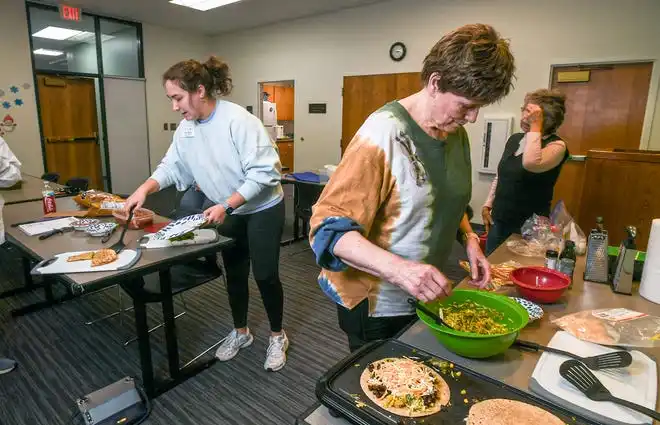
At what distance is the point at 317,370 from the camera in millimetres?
2199

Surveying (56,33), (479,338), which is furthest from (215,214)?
(56,33)

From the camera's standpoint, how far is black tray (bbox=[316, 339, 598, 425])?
2.35 feet

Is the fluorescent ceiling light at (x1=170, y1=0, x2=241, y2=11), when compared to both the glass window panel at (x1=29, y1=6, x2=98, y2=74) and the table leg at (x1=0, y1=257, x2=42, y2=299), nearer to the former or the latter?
the glass window panel at (x1=29, y1=6, x2=98, y2=74)

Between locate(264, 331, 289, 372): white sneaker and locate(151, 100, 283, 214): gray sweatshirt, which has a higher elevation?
locate(151, 100, 283, 214): gray sweatshirt

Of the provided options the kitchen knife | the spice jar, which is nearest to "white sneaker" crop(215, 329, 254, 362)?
the kitchen knife

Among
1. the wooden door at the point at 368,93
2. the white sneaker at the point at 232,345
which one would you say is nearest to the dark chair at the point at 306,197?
the wooden door at the point at 368,93

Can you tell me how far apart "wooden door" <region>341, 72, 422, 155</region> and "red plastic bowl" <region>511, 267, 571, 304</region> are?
13.5ft

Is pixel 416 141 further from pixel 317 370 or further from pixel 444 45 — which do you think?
pixel 317 370

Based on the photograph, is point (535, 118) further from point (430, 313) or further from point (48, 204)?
point (48, 204)

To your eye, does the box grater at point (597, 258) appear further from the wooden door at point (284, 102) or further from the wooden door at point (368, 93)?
the wooden door at point (284, 102)

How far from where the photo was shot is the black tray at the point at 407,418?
72cm

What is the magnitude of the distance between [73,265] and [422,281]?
1.43m

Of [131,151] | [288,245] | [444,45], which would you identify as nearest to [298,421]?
[444,45]

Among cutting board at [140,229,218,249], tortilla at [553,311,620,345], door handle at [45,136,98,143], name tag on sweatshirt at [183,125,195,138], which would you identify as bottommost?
cutting board at [140,229,218,249]
